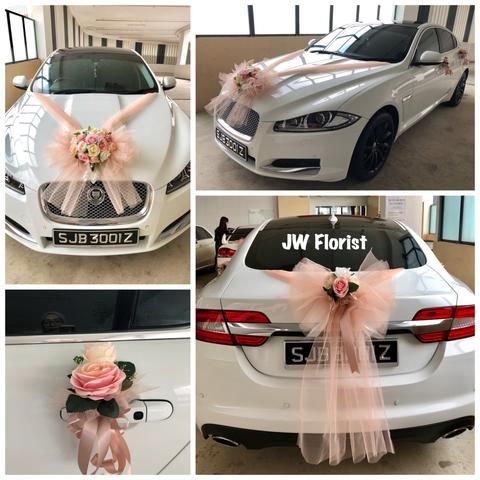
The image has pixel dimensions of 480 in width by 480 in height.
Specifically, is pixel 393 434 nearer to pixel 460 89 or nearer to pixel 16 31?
pixel 460 89

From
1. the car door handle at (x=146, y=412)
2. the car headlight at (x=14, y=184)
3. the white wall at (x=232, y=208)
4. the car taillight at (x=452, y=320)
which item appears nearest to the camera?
the car taillight at (x=452, y=320)

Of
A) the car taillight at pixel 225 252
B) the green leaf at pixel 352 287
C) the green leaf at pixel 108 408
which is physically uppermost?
the car taillight at pixel 225 252

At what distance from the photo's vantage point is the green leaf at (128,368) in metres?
1.49

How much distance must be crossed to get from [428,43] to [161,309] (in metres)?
1.71

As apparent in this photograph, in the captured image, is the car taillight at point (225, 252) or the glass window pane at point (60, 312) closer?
the glass window pane at point (60, 312)

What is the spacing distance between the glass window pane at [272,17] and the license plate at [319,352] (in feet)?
4.55

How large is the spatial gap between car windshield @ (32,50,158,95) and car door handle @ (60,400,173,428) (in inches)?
54.4

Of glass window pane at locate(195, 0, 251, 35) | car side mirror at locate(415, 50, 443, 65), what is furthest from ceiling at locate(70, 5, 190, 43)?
car side mirror at locate(415, 50, 443, 65)

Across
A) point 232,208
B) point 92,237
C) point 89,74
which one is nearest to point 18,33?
point 89,74

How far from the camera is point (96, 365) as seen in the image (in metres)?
1.43

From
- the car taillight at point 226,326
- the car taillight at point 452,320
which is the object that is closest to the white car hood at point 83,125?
the car taillight at point 226,326

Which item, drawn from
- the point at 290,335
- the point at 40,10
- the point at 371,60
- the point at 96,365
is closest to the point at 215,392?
the point at 290,335

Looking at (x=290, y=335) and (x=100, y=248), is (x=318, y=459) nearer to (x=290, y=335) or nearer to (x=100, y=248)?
(x=290, y=335)

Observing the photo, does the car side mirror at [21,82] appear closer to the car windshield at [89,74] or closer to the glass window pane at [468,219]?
the car windshield at [89,74]
